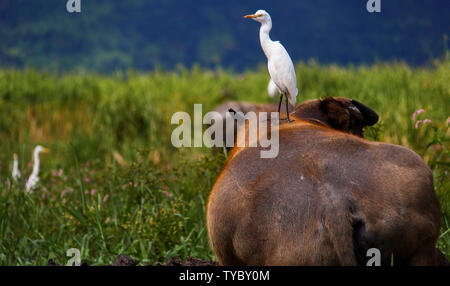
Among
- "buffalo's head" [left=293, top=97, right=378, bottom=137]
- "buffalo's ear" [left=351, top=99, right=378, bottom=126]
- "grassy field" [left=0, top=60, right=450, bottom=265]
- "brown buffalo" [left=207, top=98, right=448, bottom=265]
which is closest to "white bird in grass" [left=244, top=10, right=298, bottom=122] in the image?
"brown buffalo" [left=207, top=98, right=448, bottom=265]

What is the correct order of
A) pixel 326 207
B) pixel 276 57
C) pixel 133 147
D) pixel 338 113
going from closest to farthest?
pixel 326 207
pixel 276 57
pixel 338 113
pixel 133 147

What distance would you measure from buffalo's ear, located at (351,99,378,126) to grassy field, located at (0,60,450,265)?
920 millimetres

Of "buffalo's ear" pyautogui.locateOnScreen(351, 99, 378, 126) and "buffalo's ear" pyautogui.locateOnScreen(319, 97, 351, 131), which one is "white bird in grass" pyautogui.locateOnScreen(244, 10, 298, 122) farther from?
"buffalo's ear" pyautogui.locateOnScreen(351, 99, 378, 126)

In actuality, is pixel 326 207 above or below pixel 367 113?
below

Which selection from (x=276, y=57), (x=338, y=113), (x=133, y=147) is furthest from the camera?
(x=133, y=147)

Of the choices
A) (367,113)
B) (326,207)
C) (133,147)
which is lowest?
(133,147)

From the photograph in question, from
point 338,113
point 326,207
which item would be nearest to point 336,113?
point 338,113

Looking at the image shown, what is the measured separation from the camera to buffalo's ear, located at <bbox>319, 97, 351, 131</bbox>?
296 cm

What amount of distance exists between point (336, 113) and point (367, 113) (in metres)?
0.18

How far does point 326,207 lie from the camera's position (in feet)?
7.24

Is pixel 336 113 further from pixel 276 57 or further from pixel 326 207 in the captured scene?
pixel 326 207

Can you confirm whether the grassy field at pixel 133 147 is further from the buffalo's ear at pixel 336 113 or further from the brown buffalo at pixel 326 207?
the brown buffalo at pixel 326 207

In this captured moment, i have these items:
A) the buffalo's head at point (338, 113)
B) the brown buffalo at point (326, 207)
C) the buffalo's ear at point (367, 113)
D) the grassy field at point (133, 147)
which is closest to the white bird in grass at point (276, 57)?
the brown buffalo at point (326, 207)
